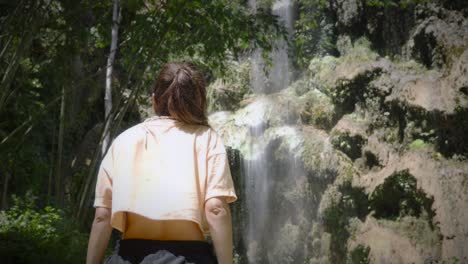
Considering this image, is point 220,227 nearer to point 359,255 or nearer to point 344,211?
point 359,255

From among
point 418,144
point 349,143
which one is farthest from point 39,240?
point 418,144

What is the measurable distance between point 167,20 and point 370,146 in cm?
754

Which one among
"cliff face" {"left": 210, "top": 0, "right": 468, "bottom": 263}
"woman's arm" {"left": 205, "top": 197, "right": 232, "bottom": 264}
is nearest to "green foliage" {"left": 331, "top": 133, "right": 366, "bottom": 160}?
"cliff face" {"left": 210, "top": 0, "right": 468, "bottom": 263}

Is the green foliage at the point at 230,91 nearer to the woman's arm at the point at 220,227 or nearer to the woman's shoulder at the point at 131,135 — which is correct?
the woman's shoulder at the point at 131,135

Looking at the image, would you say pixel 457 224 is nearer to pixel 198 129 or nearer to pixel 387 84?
pixel 387 84

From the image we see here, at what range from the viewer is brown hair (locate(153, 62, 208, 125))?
1.89m

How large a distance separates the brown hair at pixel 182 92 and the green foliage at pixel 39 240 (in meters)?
3.60

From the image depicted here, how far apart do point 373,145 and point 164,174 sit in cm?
1118

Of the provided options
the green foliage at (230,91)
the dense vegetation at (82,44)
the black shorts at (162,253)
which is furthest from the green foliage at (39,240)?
the green foliage at (230,91)

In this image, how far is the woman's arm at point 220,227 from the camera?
1718mm

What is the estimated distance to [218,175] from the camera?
5.90 feet

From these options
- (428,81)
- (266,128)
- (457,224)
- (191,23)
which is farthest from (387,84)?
(191,23)

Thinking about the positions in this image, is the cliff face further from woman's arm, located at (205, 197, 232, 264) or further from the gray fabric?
the gray fabric

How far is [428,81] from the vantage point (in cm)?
1168
